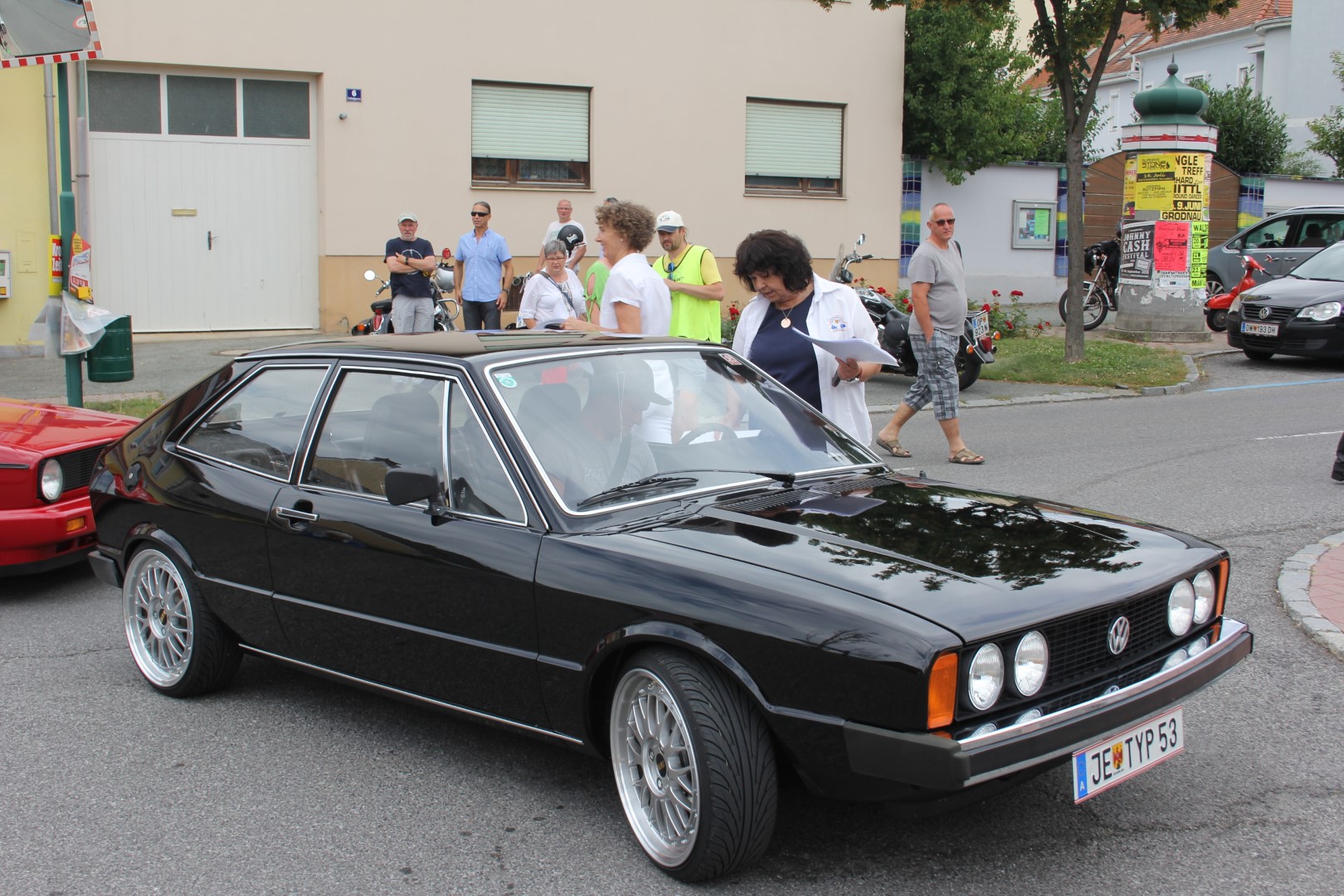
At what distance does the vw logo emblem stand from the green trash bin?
8.76 m

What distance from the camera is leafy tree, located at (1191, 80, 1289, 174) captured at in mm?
29734

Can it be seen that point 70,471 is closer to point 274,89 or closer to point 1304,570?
point 1304,570

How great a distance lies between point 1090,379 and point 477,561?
1230 cm

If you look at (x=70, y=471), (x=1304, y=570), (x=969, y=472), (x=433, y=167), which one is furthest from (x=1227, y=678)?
(x=433, y=167)

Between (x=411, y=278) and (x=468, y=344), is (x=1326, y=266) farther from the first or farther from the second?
(x=468, y=344)

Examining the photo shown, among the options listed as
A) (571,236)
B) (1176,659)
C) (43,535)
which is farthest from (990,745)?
(571,236)

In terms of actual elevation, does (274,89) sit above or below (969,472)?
above

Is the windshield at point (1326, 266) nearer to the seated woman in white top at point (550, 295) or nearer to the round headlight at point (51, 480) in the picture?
the seated woman in white top at point (550, 295)

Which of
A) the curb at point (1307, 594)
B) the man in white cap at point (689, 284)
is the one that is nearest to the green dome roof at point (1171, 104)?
the man in white cap at point (689, 284)

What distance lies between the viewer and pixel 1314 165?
32406mm

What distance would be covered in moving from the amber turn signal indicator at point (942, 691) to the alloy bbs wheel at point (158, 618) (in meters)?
3.09

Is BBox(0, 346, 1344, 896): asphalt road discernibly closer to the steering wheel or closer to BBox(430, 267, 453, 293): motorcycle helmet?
the steering wheel

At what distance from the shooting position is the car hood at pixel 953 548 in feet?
11.1

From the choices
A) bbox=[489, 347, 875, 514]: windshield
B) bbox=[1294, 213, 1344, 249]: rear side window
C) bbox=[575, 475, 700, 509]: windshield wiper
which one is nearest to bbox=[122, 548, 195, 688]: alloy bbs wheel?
bbox=[489, 347, 875, 514]: windshield
